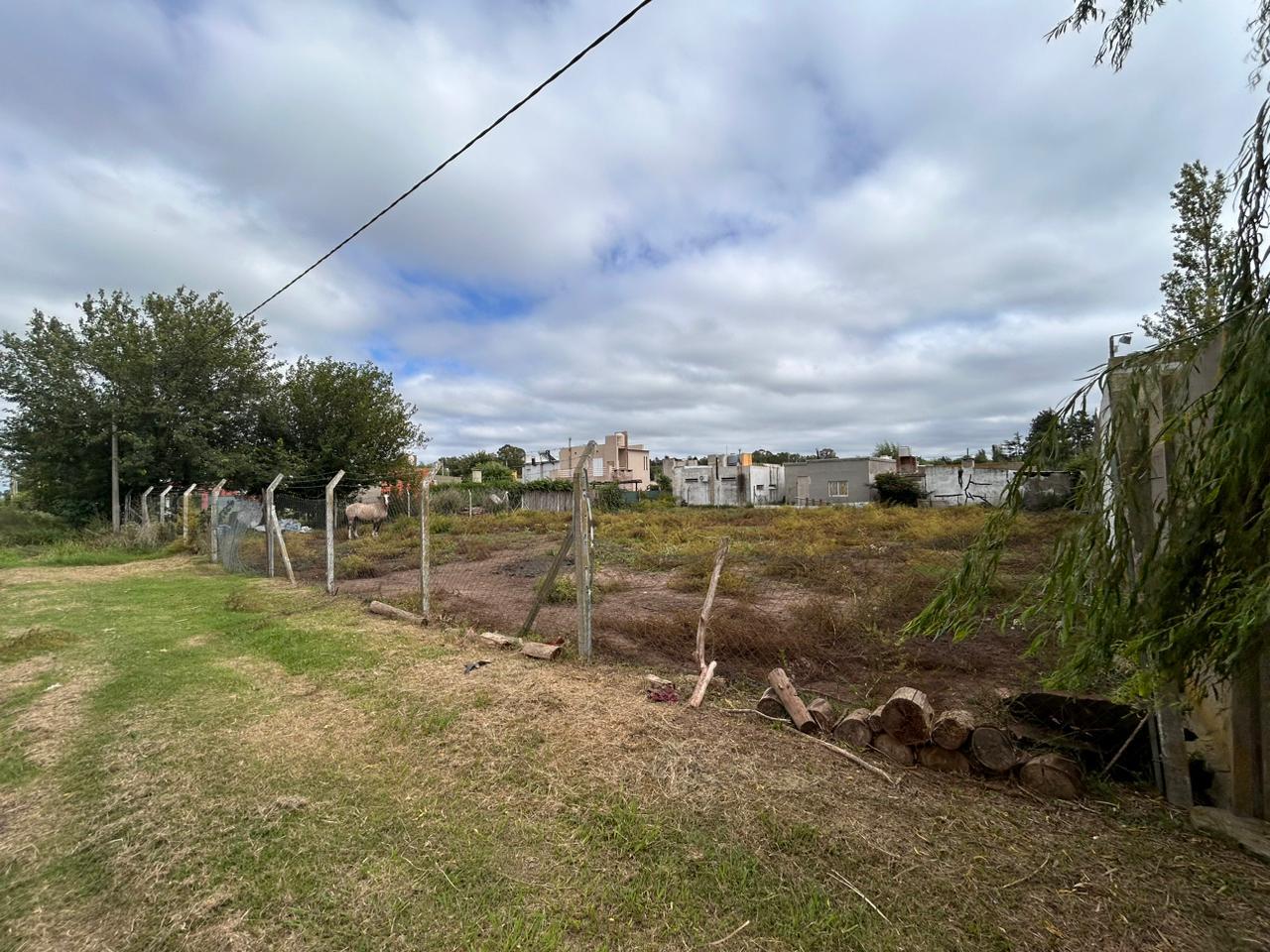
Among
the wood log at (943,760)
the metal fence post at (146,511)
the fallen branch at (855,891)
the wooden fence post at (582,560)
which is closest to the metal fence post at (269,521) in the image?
the wooden fence post at (582,560)

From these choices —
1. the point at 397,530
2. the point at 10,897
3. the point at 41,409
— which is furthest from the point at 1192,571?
the point at 41,409

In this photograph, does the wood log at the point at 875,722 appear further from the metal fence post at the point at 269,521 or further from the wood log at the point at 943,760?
the metal fence post at the point at 269,521

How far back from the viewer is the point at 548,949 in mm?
2230

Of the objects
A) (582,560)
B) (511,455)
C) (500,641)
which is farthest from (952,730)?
(511,455)

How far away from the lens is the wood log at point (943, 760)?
3.43m

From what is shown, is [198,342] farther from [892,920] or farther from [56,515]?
[892,920]

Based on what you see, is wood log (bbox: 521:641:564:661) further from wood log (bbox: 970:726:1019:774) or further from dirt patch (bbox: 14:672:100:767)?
wood log (bbox: 970:726:1019:774)

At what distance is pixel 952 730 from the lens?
3434 millimetres

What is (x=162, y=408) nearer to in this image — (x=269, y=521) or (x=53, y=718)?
(x=269, y=521)

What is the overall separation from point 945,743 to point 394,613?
253 inches

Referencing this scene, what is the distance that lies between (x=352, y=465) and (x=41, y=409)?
30.2ft

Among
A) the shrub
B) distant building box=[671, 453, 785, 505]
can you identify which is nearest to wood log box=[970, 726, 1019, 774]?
the shrub

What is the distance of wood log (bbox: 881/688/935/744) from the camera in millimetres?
3502

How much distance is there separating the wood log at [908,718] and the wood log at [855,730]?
131 mm
